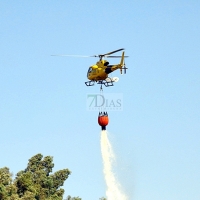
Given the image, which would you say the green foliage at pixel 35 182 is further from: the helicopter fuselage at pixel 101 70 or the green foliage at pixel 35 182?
the helicopter fuselage at pixel 101 70

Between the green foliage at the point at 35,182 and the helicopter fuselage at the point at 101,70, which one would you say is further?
the green foliage at the point at 35,182

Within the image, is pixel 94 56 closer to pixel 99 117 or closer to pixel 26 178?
Answer: pixel 99 117

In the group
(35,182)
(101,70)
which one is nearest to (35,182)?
(35,182)

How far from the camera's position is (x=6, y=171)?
13488cm

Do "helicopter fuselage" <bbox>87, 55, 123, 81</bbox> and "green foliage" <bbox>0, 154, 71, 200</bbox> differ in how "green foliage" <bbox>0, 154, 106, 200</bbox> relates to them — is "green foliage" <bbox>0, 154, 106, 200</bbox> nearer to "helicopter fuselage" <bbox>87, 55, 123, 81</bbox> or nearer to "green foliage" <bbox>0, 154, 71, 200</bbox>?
"green foliage" <bbox>0, 154, 71, 200</bbox>

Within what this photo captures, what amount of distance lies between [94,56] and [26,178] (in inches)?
1682

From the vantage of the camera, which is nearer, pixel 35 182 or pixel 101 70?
pixel 101 70

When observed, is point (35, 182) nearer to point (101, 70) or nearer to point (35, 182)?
point (35, 182)

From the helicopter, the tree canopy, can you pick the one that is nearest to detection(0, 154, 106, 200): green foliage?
the tree canopy

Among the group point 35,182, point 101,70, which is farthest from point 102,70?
point 35,182

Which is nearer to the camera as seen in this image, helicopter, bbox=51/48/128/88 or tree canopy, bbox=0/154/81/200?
helicopter, bbox=51/48/128/88

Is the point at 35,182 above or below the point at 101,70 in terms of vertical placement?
above

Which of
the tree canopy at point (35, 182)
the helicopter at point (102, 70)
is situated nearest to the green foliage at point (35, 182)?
the tree canopy at point (35, 182)

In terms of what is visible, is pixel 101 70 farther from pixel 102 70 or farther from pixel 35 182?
pixel 35 182
